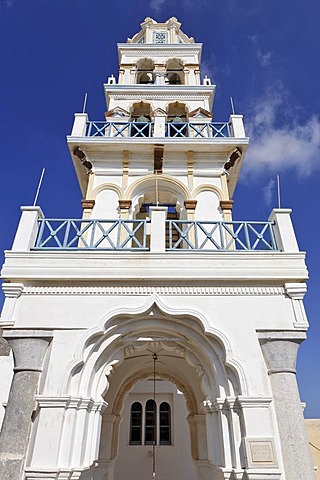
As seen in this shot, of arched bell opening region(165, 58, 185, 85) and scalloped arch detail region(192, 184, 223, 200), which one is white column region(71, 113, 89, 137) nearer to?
scalloped arch detail region(192, 184, 223, 200)

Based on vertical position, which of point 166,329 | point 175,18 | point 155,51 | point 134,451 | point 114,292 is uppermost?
point 175,18

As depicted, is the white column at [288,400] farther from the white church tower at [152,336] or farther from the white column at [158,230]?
the white column at [158,230]

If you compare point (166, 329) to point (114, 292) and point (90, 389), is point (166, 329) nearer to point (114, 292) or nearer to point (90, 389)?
point (114, 292)

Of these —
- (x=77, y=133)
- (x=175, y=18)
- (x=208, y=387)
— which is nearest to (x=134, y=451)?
(x=208, y=387)

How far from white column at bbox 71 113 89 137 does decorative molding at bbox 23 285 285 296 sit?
559cm

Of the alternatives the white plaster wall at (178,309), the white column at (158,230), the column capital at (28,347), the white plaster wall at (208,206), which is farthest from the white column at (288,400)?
the white plaster wall at (208,206)

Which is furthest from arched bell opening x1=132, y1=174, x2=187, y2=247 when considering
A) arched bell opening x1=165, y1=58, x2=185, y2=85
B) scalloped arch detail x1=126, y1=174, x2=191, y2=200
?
arched bell opening x1=165, y1=58, x2=185, y2=85

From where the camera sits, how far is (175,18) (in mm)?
14930

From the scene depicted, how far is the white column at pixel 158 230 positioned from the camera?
580 centimetres

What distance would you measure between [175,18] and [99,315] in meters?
15.2

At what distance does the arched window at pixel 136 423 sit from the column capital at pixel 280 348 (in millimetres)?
11938

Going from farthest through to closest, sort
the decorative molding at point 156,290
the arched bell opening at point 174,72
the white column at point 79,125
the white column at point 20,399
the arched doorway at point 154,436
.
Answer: the arched doorway at point 154,436
the arched bell opening at point 174,72
the white column at point 79,125
the decorative molding at point 156,290
the white column at point 20,399

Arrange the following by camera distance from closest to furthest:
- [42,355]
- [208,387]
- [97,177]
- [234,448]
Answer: [234,448]
[42,355]
[208,387]
[97,177]

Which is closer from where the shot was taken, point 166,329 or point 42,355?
point 42,355
